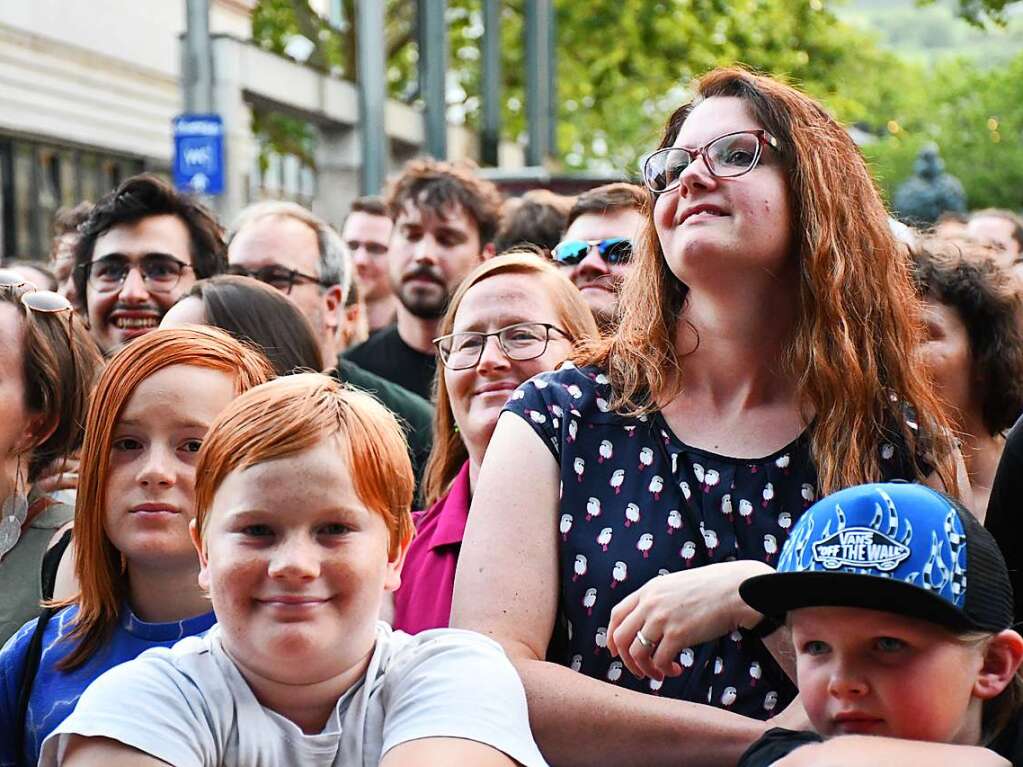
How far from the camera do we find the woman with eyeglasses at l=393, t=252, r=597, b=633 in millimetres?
4359

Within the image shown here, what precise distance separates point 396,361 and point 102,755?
15.7 feet

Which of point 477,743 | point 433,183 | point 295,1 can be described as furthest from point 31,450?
→ point 295,1

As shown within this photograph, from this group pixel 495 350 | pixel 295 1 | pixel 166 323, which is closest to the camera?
pixel 495 350

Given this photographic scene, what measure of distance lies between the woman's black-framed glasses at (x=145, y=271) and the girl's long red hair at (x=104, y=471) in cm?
250

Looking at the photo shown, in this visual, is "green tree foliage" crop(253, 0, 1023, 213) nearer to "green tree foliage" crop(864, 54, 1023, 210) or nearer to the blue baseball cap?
"green tree foliage" crop(864, 54, 1023, 210)

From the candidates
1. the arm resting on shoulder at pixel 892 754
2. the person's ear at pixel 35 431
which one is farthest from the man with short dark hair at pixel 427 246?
the arm resting on shoulder at pixel 892 754

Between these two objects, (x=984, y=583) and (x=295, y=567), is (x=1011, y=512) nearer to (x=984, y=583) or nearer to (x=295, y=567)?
(x=984, y=583)

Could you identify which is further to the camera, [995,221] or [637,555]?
[995,221]

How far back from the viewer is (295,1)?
27750 mm

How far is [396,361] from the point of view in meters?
7.37

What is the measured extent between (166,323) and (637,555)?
194 centimetres

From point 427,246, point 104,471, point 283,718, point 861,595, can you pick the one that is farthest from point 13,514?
point 427,246

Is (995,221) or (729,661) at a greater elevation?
(995,221)

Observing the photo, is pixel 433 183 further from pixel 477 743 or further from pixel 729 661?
pixel 477 743
